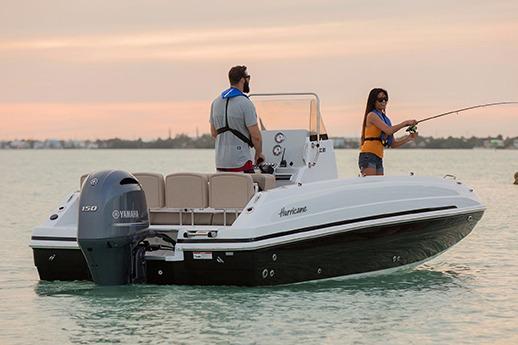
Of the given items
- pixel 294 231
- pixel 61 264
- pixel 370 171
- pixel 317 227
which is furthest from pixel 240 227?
pixel 370 171

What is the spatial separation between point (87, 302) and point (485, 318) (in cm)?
339

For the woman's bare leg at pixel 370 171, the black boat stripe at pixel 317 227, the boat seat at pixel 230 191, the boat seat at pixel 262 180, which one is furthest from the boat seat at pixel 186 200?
the woman's bare leg at pixel 370 171

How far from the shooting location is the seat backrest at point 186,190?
10.9 metres

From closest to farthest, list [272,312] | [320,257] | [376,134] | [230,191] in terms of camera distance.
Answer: [272,312] → [230,191] → [320,257] → [376,134]

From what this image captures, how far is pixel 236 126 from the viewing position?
11344 millimetres

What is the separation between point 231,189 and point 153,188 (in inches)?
32.3

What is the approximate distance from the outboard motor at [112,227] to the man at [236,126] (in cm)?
127

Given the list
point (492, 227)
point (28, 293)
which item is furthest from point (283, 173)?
point (492, 227)

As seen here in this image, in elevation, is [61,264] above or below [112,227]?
below

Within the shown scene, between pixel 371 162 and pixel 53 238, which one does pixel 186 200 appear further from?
pixel 371 162

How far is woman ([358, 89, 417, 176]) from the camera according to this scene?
11.8 meters

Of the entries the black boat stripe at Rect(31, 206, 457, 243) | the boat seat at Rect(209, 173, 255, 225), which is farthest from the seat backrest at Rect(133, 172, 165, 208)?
the black boat stripe at Rect(31, 206, 457, 243)

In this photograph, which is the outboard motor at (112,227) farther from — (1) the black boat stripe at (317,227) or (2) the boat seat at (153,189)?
(2) the boat seat at (153,189)

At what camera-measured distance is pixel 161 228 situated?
10.8 meters
